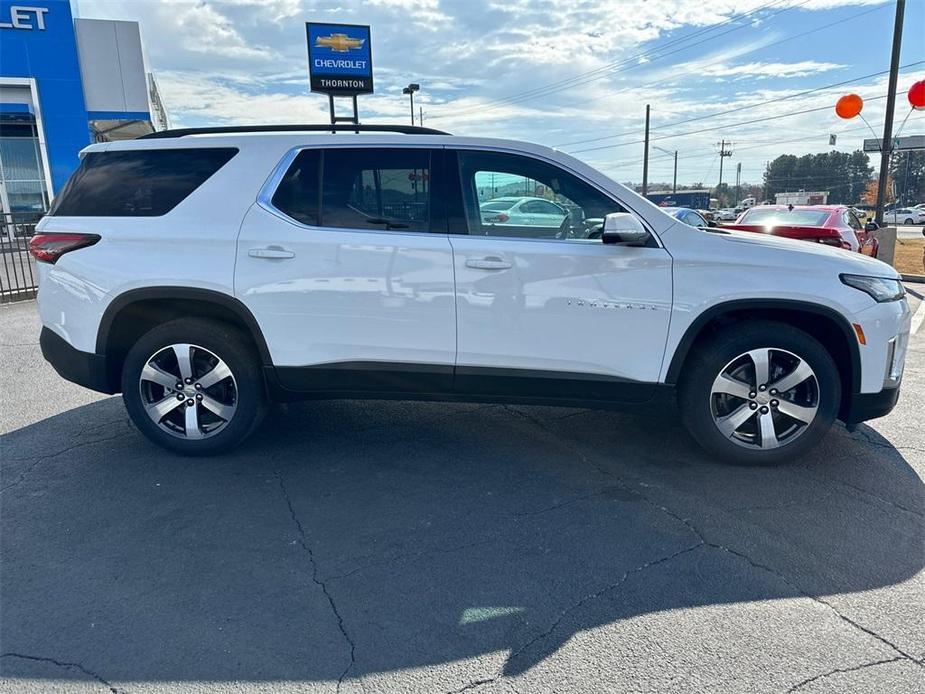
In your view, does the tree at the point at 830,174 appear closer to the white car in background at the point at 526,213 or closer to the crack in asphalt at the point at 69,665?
the white car in background at the point at 526,213

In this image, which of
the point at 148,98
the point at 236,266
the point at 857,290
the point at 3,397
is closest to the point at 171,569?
the point at 236,266

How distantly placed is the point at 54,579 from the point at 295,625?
1.18m

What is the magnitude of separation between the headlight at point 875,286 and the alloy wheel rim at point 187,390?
3682 millimetres

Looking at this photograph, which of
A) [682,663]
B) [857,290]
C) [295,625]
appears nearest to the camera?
[682,663]

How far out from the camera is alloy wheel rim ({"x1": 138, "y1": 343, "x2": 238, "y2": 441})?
3953 millimetres

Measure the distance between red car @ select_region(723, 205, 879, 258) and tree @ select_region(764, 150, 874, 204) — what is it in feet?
338

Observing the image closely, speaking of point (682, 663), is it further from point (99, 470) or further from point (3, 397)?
point (3, 397)

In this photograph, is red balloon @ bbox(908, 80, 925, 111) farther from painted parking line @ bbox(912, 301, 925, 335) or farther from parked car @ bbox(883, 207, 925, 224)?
parked car @ bbox(883, 207, 925, 224)

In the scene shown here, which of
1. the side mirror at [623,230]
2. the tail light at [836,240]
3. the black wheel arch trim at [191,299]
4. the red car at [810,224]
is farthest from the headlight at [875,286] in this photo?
the tail light at [836,240]

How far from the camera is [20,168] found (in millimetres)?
22859

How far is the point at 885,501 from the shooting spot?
348 cm

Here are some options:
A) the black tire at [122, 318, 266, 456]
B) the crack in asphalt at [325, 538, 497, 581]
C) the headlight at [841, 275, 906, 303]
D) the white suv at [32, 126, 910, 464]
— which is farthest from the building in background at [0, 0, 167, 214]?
the headlight at [841, 275, 906, 303]

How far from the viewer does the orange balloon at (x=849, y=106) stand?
12988 mm

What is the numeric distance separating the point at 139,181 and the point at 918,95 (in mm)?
14034
